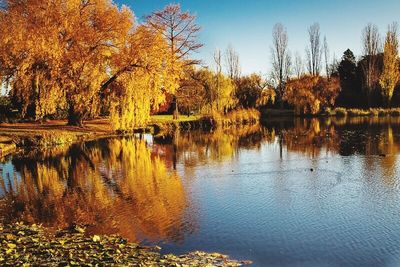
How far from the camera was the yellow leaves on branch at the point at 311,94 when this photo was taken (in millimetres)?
52938

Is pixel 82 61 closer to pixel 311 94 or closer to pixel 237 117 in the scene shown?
pixel 237 117

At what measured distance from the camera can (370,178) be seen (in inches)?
563

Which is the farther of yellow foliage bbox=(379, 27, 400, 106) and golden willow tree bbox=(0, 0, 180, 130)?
yellow foliage bbox=(379, 27, 400, 106)

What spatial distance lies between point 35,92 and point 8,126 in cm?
429

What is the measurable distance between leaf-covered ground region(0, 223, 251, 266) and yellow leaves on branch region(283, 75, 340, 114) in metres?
46.6

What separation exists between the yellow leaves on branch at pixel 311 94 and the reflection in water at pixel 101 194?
3547 centimetres

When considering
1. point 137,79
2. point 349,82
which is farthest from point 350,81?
point 137,79

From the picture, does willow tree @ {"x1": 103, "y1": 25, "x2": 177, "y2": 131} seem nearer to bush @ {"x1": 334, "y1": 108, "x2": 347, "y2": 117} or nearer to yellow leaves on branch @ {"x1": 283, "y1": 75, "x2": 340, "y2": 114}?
yellow leaves on branch @ {"x1": 283, "y1": 75, "x2": 340, "y2": 114}

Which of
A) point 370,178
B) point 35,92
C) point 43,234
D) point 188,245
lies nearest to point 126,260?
point 188,245

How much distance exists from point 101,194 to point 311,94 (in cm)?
4320

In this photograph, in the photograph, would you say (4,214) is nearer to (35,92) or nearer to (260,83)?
(35,92)

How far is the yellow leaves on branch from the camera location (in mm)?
52938

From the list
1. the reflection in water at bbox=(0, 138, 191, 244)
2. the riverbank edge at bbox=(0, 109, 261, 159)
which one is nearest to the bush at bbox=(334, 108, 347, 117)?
the riverbank edge at bbox=(0, 109, 261, 159)

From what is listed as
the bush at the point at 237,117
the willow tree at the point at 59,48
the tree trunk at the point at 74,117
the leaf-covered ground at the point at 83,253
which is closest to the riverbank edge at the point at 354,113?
the bush at the point at 237,117
